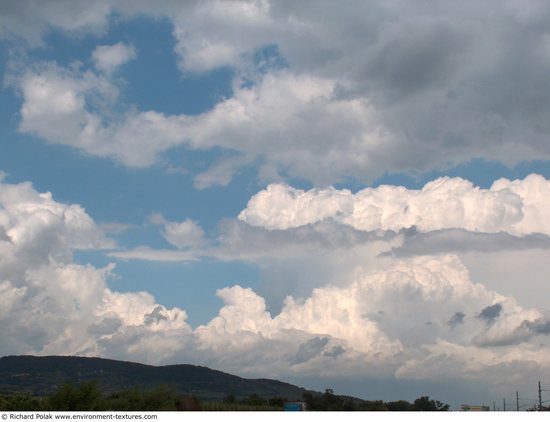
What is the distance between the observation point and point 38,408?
3984 inches

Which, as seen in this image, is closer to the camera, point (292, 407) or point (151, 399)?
point (151, 399)

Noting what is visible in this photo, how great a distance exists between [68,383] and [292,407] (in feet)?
218
